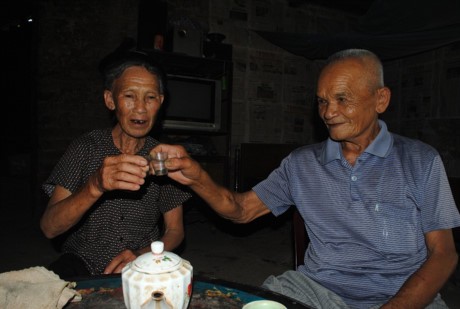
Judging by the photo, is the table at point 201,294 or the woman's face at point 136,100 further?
the woman's face at point 136,100

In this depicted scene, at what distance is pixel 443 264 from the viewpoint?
4.38 feet

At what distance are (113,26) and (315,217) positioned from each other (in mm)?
4592

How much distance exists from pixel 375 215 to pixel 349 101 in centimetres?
51

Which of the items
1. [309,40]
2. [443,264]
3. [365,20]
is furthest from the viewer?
[309,40]

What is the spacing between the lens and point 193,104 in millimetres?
4910

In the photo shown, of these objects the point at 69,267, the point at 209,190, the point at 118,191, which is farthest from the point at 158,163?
the point at 69,267

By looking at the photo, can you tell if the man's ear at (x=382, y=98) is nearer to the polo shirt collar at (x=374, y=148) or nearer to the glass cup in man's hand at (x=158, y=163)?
the polo shirt collar at (x=374, y=148)

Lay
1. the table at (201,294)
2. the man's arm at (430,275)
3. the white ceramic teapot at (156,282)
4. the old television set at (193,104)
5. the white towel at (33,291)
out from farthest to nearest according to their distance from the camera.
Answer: the old television set at (193,104)
the man's arm at (430,275)
the table at (201,294)
the white towel at (33,291)
the white ceramic teapot at (156,282)

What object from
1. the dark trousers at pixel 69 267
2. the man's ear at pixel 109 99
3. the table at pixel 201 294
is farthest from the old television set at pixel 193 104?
the table at pixel 201 294

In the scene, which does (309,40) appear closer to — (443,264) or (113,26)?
(113,26)

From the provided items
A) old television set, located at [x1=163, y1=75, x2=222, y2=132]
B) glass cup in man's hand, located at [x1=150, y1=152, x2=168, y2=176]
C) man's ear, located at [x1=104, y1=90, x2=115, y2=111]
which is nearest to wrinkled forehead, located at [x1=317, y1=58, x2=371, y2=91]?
glass cup in man's hand, located at [x1=150, y1=152, x2=168, y2=176]

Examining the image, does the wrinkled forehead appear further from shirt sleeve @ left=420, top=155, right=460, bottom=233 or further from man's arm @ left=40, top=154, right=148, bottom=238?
man's arm @ left=40, top=154, right=148, bottom=238

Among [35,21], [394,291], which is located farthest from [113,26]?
[394,291]

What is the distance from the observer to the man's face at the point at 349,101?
1.57 m
